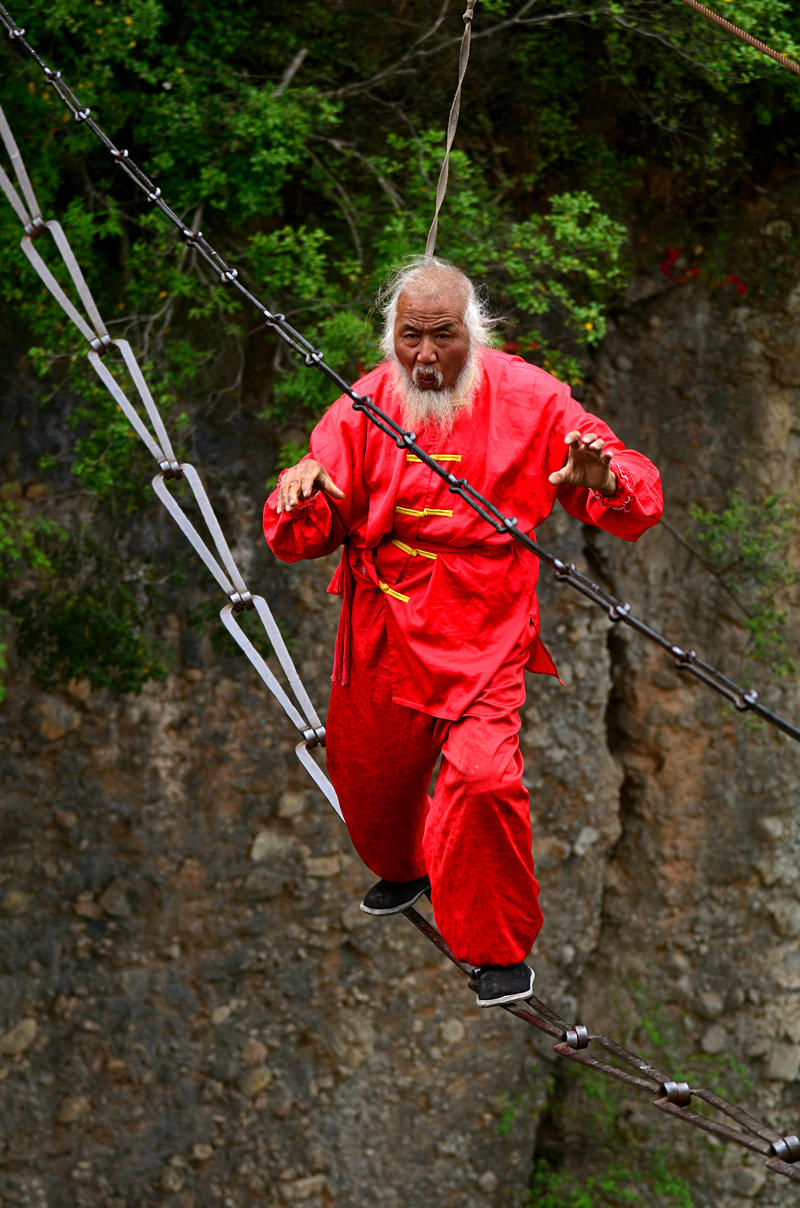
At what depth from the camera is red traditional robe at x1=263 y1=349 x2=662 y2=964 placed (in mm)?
2590

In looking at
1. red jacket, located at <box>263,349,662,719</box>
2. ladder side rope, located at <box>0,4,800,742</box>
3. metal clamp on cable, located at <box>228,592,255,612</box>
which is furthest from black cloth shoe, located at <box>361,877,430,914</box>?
ladder side rope, located at <box>0,4,800,742</box>

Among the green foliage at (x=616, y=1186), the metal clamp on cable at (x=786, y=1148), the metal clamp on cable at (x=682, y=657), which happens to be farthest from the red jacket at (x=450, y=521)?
the green foliage at (x=616, y=1186)

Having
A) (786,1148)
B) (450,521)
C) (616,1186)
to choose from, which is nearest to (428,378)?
(450,521)

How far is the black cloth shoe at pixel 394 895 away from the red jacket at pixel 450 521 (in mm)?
539

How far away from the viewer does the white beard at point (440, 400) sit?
2.71m

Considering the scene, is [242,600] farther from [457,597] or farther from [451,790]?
[451,790]

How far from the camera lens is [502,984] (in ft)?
8.64

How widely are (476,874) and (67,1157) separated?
521 cm

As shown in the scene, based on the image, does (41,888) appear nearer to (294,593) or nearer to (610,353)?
(294,593)

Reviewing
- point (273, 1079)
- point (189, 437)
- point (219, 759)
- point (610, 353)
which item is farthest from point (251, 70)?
point (273, 1079)

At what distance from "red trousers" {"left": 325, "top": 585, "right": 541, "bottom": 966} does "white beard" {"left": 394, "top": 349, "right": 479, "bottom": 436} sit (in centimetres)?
37

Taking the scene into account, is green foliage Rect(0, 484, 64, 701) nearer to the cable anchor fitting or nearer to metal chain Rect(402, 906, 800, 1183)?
the cable anchor fitting

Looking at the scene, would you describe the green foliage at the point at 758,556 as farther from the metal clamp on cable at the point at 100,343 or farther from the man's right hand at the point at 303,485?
the man's right hand at the point at 303,485

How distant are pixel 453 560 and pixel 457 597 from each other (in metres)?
0.07
